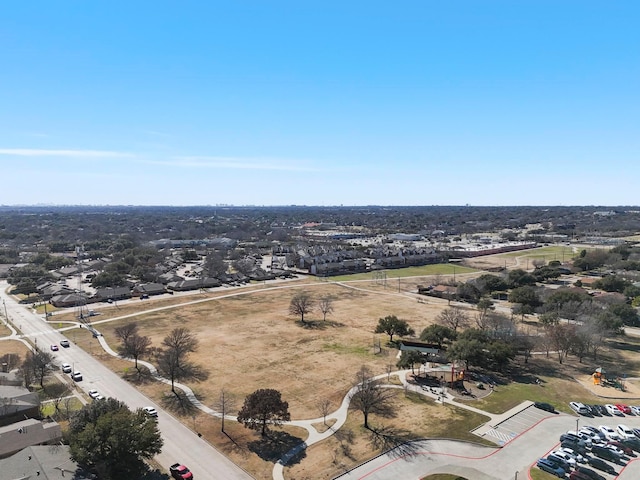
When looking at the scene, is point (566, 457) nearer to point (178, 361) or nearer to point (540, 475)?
point (540, 475)

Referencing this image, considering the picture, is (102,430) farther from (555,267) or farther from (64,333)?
(555,267)

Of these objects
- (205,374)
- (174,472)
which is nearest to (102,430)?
(174,472)

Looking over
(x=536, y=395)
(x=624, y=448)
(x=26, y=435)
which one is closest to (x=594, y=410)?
(x=536, y=395)

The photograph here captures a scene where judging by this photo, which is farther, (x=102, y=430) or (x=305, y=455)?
(x=305, y=455)

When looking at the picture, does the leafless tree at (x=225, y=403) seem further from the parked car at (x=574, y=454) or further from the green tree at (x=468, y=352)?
the parked car at (x=574, y=454)

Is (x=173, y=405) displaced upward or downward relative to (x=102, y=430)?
downward

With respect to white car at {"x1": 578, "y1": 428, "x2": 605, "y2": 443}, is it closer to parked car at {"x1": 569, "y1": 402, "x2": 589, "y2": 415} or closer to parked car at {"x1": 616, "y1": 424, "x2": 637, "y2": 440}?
parked car at {"x1": 616, "y1": 424, "x2": 637, "y2": 440}

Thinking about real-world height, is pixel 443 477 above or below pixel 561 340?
below
